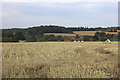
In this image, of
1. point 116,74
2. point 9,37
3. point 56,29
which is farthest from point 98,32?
point 116,74

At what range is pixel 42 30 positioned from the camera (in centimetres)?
5338

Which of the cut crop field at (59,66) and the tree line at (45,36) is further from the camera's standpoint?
the tree line at (45,36)

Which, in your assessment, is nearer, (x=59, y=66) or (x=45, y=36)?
(x=59, y=66)

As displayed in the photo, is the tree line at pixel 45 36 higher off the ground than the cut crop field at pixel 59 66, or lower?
higher

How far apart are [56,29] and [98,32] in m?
13.5

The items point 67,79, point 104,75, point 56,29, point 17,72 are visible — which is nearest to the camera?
point 67,79

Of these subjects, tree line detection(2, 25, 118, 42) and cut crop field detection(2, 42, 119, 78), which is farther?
tree line detection(2, 25, 118, 42)

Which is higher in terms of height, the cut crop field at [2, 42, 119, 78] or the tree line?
the tree line

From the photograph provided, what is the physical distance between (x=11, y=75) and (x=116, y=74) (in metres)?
4.47

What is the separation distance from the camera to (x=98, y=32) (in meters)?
57.3

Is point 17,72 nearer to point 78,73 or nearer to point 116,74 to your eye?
point 78,73

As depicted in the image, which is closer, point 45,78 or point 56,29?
point 45,78

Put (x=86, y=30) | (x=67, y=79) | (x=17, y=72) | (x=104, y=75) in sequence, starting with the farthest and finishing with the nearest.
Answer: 1. (x=86, y=30)
2. (x=17, y=72)
3. (x=104, y=75)
4. (x=67, y=79)

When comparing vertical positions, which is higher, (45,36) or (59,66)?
(45,36)
